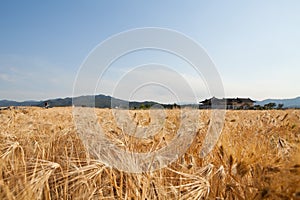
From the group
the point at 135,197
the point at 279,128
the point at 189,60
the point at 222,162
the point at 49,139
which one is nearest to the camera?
the point at 135,197

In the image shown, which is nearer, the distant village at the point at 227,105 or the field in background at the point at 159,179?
the field in background at the point at 159,179

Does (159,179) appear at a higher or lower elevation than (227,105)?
lower

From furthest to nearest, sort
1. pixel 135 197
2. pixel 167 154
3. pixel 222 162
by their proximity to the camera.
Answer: pixel 167 154 → pixel 222 162 → pixel 135 197

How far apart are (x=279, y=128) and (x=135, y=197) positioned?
2.38m

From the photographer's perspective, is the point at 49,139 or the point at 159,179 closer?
the point at 159,179

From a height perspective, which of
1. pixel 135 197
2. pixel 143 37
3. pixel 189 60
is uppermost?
pixel 143 37

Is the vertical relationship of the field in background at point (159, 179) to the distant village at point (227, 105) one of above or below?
below

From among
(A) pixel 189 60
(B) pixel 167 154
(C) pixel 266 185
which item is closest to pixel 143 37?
(A) pixel 189 60

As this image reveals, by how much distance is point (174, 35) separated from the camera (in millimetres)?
2984

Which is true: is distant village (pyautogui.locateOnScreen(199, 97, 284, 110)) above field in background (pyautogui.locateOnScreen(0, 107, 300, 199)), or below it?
above

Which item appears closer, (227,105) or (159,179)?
(159,179)

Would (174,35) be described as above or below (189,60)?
above

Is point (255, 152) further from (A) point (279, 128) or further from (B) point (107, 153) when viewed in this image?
(A) point (279, 128)

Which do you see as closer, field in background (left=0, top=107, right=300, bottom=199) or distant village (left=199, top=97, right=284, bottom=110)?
field in background (left=0, top=107, right=300, bottom=199)
